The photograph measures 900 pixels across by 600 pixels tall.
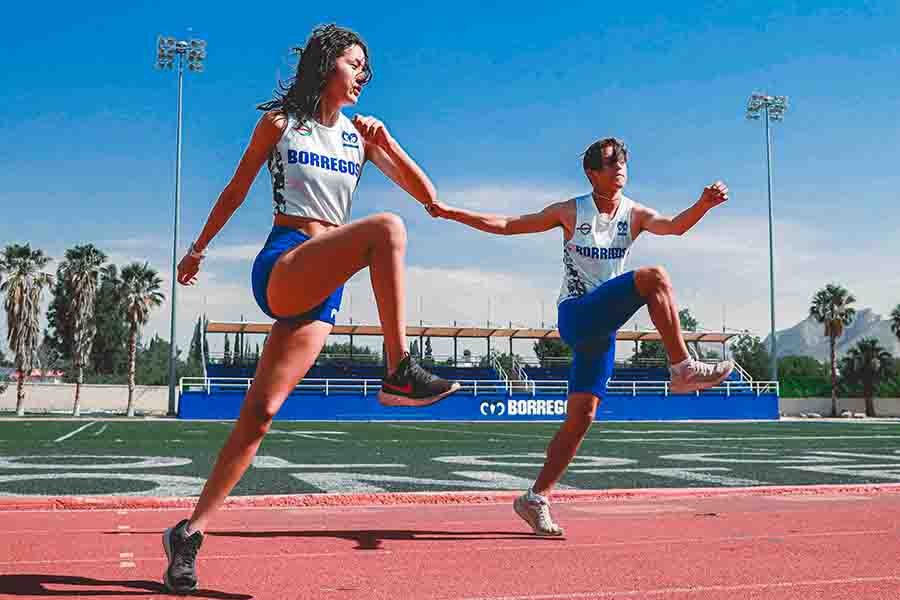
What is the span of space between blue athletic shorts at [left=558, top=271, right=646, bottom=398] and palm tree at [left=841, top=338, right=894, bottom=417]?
63883 mm

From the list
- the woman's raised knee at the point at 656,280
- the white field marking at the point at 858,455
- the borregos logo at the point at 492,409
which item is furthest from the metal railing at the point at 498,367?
the woman's raised knee at the point at 656,280

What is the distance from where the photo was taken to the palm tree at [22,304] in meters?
46.6

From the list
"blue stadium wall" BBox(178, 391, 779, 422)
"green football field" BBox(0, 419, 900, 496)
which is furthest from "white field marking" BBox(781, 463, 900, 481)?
"blue stadium wall" BBox(178, 391, 779, 422)

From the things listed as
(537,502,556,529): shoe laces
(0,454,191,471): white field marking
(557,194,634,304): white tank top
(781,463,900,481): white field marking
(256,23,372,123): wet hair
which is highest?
(256,23,372,123): wet hair

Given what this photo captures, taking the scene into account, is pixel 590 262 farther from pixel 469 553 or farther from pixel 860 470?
pixel 860 470

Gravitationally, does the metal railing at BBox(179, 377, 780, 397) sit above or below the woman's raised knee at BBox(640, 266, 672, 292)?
below

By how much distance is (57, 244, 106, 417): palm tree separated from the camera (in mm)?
46938

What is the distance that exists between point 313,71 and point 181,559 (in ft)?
6.15

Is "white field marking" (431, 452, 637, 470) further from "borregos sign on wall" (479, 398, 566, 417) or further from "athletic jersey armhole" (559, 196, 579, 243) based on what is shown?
"borregos sign on wall" (479, 398, 566, 417)

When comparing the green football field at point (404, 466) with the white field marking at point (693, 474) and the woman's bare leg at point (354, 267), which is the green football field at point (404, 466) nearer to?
the white field marking at point (693, 474)

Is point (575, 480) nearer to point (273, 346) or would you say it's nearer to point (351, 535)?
point (351, 535)

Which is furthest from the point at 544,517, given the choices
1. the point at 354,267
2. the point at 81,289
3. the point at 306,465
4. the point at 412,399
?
the point at 81,289

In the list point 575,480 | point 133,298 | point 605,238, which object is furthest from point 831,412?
point 605,238

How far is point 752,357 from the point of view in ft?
348
